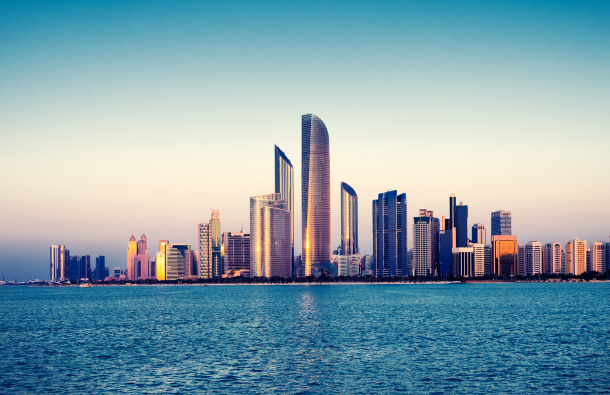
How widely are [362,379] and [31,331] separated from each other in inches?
2426

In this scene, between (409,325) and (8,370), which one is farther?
(409,325)

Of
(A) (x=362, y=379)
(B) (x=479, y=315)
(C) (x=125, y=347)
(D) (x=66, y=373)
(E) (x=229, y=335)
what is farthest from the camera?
(B) (x=479, y=315)

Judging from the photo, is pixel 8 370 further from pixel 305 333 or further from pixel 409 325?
pixel 409 325

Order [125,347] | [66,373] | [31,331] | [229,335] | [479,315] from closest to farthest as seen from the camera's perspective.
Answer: [66,373] → [125,347] → [229,335] → [31,331] → [479,315]

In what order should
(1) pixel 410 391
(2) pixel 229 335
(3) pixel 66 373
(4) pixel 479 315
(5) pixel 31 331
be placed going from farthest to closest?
(4) pixel 479 315 → (5) pixel 31 331 → (2) pixel 229 335 → (3) pixel 66 373 → (1) pixel 410 391

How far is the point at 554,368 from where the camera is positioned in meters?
52.3

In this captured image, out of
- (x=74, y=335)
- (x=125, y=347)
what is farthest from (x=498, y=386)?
(x=74, y=335)

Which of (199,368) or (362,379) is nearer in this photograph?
(362,379)

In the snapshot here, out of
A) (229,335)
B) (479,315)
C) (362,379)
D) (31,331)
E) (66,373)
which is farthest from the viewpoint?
(479,315)

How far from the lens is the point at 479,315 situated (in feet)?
357

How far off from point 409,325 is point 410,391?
46417 mm

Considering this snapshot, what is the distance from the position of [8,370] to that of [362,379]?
32.2 meters

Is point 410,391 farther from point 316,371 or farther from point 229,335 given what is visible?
point 229,335

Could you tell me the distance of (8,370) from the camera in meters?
52.5
